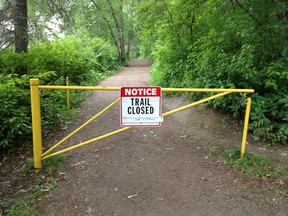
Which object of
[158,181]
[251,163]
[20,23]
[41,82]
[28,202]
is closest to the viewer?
[28,202]

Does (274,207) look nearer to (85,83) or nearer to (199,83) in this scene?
(199,83)

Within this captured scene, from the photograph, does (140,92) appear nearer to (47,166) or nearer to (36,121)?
(36,121)

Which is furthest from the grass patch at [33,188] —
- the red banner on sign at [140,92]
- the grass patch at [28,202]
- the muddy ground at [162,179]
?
the red banner on sign at [140,92]

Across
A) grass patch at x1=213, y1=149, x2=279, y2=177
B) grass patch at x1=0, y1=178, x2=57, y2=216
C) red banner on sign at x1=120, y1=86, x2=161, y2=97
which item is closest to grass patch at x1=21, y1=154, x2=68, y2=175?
grass patch at x1=0, y1=178, x2=57, y2=216

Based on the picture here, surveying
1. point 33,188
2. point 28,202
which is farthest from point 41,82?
point 28,202

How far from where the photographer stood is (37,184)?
3570 mm

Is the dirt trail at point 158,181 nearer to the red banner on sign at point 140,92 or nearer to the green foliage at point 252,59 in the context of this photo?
the green foliage at point 252,59

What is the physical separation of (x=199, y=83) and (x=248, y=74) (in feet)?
6.87

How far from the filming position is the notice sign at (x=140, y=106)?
3447mm

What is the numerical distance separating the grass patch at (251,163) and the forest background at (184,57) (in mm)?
916

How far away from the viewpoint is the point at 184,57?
980 centimetres

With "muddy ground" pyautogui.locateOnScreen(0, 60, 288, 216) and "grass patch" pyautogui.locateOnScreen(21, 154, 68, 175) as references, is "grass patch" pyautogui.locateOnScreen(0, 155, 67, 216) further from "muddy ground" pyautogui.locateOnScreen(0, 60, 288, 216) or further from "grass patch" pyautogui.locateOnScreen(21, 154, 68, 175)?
"muddy ground" pyautogui.locateOnScreen(0, 60, 288, 216)

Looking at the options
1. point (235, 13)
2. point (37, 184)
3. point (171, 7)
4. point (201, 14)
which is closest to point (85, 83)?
point (171, 7)

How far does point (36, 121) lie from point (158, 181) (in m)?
1.98
